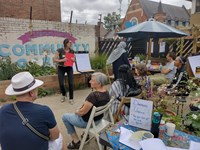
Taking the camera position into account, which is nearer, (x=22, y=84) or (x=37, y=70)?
(x=22, y=84)

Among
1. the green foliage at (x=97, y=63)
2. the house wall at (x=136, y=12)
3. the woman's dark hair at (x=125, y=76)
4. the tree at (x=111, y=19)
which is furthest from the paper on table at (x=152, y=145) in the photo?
the tree at (x=111, y=19)

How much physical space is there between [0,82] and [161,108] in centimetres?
388

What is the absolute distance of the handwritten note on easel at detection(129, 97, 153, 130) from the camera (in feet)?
4.56

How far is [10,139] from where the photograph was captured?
1.25 metres

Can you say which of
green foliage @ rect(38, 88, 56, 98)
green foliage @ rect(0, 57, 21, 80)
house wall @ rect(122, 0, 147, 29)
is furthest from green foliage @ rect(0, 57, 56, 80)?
house wall @ rect(122, 0, 147, 29)

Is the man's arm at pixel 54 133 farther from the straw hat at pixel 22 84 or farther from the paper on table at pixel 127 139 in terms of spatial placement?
the paper on table at pixel 127 139

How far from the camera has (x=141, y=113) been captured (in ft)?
4.68

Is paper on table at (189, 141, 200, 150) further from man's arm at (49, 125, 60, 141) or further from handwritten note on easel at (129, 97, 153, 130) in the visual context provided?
man's arm at (49, 125, 60, 141)

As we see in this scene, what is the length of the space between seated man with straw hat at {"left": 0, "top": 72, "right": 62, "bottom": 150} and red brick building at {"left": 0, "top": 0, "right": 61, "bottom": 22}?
9884mm

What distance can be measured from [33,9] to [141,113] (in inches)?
447

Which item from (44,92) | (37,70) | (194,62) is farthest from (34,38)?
(194,62)

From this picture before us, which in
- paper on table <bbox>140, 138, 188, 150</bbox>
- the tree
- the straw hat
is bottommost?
paper on table <bbox>140, 138, 188, 150</bbox>

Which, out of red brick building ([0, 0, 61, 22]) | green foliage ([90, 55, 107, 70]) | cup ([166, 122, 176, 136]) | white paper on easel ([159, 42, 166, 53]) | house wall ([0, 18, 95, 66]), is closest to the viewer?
cup ([166, 122, 176, 136])

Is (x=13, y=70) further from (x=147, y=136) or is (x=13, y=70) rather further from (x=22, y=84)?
(x=147, y=136)
